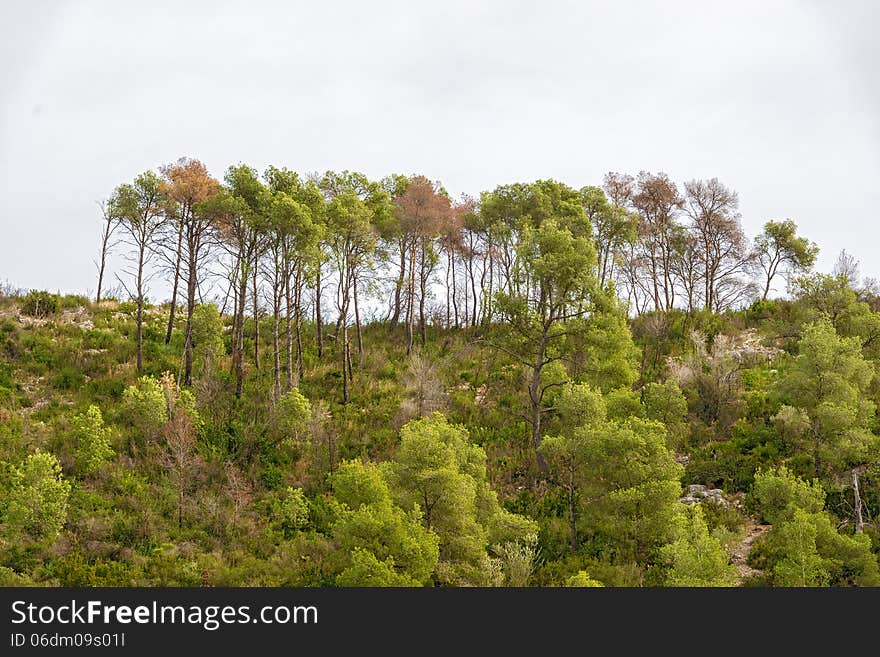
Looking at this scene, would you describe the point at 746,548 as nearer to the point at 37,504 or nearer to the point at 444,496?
the point at 444,496

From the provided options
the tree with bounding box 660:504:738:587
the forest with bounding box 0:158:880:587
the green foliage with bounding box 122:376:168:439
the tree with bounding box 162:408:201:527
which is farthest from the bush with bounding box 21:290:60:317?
the tree with bounding box 660:504:738:587

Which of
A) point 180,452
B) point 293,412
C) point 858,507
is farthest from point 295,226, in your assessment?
point 858,507

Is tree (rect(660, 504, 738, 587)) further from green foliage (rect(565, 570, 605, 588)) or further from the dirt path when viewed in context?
the dirt path

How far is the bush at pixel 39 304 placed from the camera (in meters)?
39.4

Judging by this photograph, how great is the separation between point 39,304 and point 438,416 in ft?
97.3

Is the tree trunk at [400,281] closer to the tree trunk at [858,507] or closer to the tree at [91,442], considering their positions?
the tree at [91,442]

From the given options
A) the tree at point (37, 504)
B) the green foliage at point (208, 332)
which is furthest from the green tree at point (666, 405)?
the tree at point (37, 504)

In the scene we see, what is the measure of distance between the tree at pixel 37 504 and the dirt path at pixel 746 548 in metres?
21.5

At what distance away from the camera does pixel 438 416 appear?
73.7 ft

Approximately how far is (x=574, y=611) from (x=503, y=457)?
12473 millimetres

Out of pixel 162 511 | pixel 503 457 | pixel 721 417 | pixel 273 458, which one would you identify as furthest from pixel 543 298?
pixel 162 511

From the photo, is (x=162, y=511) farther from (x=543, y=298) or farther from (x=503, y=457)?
(x=543, y=298)

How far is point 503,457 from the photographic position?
96.9ft

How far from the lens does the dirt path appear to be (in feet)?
73.2
